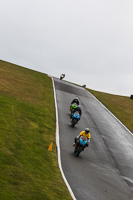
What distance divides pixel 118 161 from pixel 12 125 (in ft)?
25.0

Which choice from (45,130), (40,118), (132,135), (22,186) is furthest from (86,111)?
(22,186)

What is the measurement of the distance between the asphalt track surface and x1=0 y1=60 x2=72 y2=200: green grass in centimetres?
84

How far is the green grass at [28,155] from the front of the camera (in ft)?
35.0

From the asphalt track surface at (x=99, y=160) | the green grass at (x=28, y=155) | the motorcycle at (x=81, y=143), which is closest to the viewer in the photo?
the green grass at (x=28, y=155)

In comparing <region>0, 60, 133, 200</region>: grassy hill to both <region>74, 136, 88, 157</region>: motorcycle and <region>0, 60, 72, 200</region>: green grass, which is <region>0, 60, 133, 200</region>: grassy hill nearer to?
<region>0, 60, 72, 200</region>: green grass

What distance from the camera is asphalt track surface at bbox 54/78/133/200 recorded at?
1378cm

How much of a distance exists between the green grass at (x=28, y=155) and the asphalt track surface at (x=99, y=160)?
33.1 inches

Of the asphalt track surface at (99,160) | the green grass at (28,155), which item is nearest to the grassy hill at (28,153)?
the green grass at (28,155)

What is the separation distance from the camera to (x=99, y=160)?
1891cm

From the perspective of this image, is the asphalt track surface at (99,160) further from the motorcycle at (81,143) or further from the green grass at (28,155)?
the green grass at (28,155)

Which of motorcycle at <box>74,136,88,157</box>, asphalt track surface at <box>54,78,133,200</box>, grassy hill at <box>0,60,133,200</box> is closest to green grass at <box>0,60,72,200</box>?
grassy hill at <box>0,60,133,200</box>

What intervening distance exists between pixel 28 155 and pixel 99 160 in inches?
220

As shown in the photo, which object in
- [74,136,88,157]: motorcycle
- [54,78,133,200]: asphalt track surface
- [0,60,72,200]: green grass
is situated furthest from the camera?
[74,136,88,157]: motorcycle

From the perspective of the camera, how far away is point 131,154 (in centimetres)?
2277
